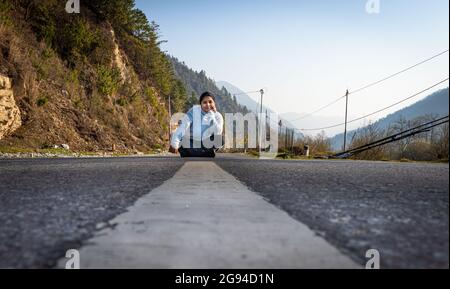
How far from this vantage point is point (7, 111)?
16.4 meters

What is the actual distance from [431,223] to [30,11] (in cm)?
2988

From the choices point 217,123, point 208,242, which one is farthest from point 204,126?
point 208,242

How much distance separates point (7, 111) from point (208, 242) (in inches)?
733

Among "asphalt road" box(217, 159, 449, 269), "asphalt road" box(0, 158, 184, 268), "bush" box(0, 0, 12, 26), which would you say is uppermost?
"bush" box(0, 0, 12, 26)

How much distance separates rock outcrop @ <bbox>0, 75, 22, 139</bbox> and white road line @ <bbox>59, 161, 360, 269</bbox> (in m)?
17.5

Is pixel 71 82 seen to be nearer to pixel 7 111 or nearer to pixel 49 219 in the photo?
pixel 7 111

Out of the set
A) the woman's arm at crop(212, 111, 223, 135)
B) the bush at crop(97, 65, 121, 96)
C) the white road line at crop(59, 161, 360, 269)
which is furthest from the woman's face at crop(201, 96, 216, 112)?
the bush at crop(97, 65, 121, 96)

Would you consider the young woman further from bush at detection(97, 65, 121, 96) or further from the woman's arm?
bush at detection(97, 65, 121, 96)

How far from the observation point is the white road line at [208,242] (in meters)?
0.99

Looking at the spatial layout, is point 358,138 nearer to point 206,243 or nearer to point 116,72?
point 116,72

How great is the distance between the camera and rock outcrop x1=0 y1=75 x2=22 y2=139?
16094 mm

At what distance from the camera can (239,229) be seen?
136 centimetres
